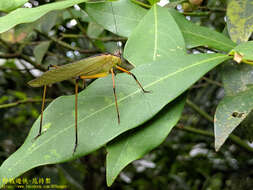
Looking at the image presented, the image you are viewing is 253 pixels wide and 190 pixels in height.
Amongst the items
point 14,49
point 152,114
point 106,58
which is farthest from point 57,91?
point 152,114

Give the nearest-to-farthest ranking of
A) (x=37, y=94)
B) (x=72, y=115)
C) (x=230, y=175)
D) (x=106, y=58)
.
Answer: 1. (x=72, y=115)
2. (x=106, y=58)
3. (x=230, y=175)
4. (x=37, y=94)

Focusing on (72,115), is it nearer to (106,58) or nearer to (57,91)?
(106,58)

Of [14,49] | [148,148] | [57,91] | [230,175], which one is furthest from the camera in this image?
[57,91]

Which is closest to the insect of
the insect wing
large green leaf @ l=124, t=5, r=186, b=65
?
the insect wing

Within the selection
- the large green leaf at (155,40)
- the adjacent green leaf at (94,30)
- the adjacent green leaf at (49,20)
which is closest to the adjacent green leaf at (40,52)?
the adjacent green leaf at (49,20)

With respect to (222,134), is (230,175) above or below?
below

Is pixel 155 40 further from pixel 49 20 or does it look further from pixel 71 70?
pixel 49 20

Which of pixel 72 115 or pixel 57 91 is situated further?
pixel 57 91

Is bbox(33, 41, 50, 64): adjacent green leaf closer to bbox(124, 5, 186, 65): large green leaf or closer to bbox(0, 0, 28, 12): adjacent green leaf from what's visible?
bbox(0, 0, 28, 12): adjacent green leaf
